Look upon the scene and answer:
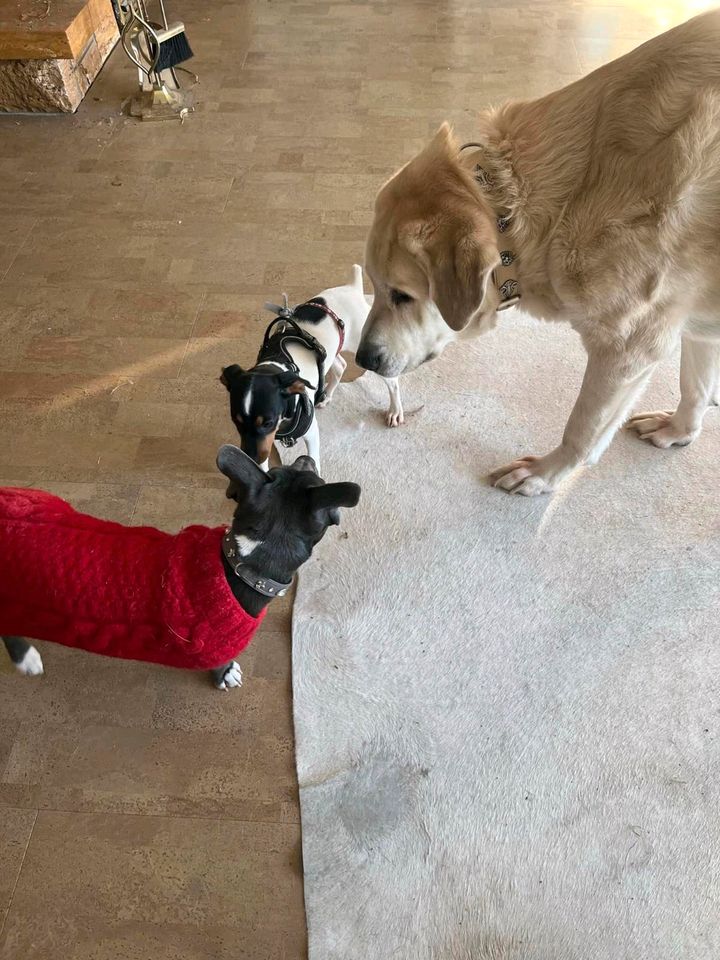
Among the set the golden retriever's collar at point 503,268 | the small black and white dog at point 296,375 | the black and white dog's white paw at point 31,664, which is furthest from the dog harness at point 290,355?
the black and white dog's white paw at point 31,664

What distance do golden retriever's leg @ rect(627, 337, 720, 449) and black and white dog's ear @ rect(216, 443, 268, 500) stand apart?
4.31 ft

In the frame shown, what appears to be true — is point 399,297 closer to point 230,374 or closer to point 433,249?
point 433,249

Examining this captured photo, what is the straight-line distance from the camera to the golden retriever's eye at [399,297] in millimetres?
1705

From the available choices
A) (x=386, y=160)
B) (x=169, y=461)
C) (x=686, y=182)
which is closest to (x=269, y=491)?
(x=169, y=461)

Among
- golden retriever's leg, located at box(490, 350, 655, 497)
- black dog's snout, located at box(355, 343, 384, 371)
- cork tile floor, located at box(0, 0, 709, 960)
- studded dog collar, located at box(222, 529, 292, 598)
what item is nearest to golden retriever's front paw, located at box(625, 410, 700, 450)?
golden retriever's leg, located at box(490, 350, 655, 497)

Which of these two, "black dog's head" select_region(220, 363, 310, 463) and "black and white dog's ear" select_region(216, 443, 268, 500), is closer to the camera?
"black and white dog's ear" select_region(216, 443, 268, 500)

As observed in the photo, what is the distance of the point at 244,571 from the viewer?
56.7 inches

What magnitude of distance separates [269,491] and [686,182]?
1.12 m

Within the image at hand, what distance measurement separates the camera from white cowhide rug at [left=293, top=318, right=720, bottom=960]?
4.86 feet

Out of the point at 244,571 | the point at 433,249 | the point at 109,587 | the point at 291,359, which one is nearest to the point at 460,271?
the point at 433,249

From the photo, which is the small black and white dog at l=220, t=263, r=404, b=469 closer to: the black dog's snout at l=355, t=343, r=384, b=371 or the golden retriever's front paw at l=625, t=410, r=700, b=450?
the black dog's snout at l=355, t=343, r=384, b=371

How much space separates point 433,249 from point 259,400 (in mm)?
556

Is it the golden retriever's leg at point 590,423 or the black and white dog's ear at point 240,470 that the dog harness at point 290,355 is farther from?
the golden retriever's leg at point 590,423

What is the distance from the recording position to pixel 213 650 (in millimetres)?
1499
